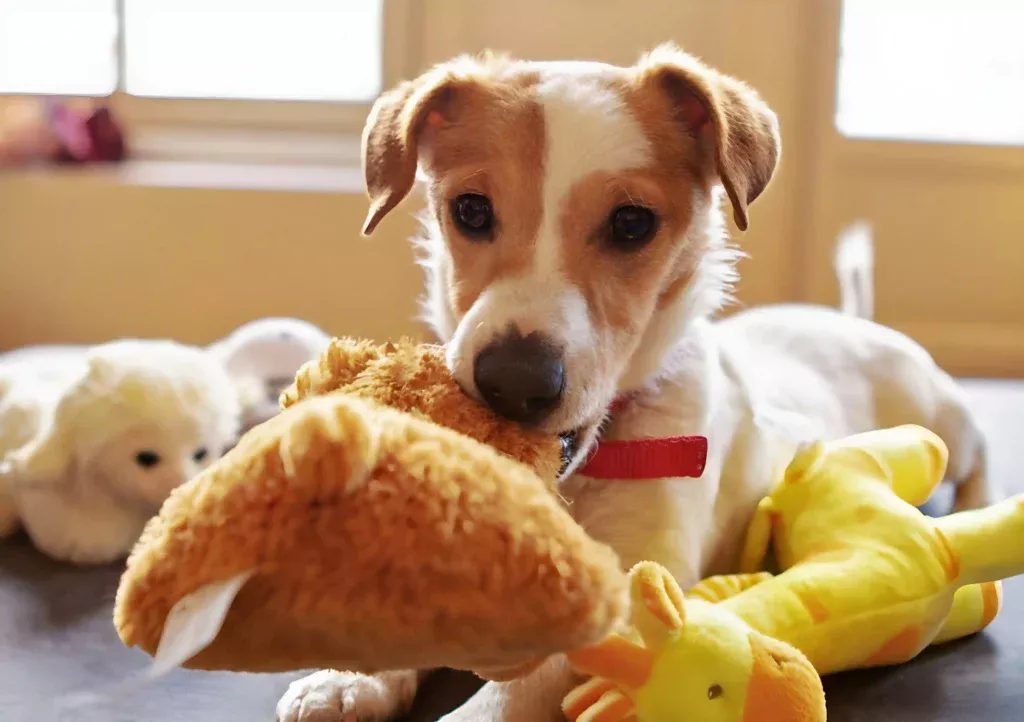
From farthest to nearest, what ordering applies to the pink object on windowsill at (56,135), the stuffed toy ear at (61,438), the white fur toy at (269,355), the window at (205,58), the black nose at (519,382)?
the window at (205,58) → the pink object on windowsill at (56,135) → the white fur toy at (269,355) → the stuffed toy ear at (61,438) → the black nose at (519,382)

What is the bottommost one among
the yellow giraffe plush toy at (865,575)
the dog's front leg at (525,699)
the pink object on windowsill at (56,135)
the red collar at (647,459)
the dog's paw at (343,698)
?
the dog's paw at (343,698)

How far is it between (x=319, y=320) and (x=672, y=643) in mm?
2594

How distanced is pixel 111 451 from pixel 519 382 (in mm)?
884

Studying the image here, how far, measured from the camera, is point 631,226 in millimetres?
1198

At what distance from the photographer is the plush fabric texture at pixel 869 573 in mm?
1058

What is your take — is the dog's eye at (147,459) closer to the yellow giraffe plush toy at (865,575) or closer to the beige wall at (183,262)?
the yellow giraffe plush toy at (865,575)

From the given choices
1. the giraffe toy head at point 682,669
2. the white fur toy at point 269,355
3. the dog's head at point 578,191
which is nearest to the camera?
the giraffe toy head at point 682,669

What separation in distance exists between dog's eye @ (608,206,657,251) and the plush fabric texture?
1.33ft

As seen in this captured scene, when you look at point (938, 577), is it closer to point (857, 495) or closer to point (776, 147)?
point (857, 495)

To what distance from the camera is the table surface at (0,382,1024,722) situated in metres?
1.12

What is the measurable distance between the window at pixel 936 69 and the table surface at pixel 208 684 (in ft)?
8.83

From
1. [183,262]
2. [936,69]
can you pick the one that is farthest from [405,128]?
[936,69]

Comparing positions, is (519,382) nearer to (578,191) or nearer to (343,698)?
(578,191)

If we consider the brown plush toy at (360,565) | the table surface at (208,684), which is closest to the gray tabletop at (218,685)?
the table surface at (208,684)
